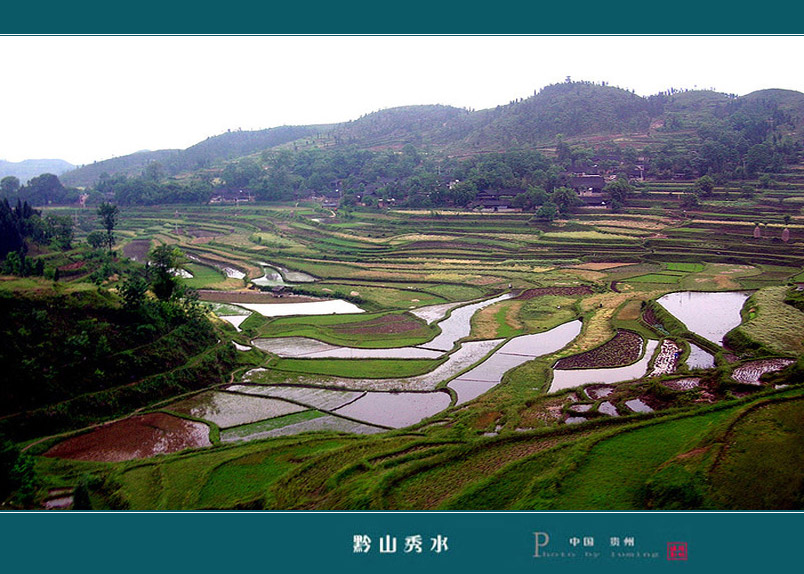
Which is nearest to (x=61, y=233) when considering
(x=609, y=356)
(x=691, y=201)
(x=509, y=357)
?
(x=509, y=357)

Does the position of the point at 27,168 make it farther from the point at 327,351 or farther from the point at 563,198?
the point at 327,351

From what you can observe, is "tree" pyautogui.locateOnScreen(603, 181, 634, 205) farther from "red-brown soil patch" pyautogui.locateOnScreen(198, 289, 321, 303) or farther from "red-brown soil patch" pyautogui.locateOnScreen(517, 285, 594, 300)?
"red-brown soil patch" pyautogui.locateOnScreen(198, 289, 321, 303)

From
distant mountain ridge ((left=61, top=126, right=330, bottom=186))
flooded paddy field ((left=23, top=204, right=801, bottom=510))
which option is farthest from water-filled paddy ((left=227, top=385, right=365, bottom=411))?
distant mountain ridge ((left=61, top=126, right=330, bottom=186))

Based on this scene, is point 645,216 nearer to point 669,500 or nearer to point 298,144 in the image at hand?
point 669,500

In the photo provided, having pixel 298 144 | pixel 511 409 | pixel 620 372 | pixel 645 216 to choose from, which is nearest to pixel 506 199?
pixel 645 216

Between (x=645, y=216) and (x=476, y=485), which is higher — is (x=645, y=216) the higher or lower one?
the higher one

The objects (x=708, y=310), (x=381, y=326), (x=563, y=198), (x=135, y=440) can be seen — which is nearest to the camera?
(x=135, y=440)

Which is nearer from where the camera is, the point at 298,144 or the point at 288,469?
the point at 288,469

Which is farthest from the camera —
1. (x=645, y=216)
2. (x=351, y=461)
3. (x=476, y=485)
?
(x=645, y=216)
